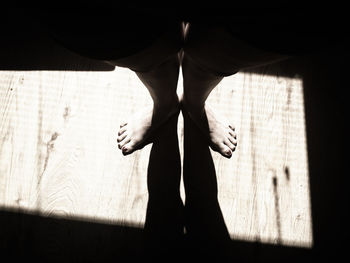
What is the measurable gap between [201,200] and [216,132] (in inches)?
10.8

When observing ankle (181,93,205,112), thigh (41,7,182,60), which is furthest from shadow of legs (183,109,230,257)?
thigh (41,7,182,60)

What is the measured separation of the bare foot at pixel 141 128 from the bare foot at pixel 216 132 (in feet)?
0.31

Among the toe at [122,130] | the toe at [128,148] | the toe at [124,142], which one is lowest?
the toe at [128,148]

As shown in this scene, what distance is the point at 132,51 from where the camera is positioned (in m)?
0.51

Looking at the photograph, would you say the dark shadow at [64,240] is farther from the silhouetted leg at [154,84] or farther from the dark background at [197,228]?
the silhouetted leg at [154,84]

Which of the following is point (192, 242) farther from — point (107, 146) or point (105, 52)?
point (105, 52)

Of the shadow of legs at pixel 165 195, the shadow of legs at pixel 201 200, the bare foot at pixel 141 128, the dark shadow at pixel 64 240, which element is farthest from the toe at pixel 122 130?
the dark shadow at pixel 64 240

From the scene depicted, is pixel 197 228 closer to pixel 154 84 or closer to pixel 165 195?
pixel 165 195

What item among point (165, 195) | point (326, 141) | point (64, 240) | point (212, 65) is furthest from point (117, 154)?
point (326, 141)

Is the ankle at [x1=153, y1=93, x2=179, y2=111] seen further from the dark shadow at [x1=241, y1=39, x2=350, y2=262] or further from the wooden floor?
the dark shadow at [x1=241, y1=39, x2=350, y2=262]

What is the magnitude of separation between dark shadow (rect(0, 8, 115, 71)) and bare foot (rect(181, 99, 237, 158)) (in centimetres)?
47

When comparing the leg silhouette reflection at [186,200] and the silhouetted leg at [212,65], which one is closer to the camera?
the silhouetted leg at [212,65]

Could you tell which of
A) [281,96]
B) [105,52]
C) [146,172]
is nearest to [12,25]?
[146,172]

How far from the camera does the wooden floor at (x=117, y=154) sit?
1026mm
